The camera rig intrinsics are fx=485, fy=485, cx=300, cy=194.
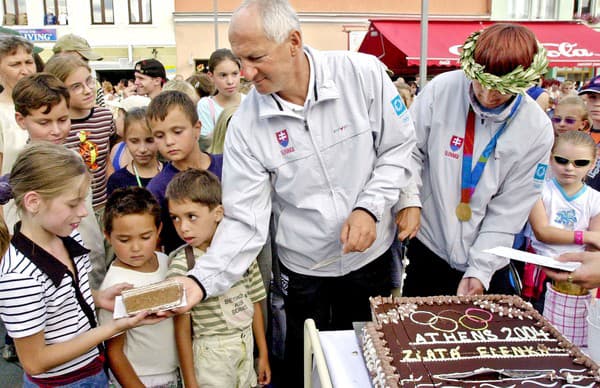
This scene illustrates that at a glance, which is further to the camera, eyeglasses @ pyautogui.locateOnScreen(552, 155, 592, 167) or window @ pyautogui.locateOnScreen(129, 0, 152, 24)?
window @ pyautogui.locateOnScreen(129, 0, 152, 24)

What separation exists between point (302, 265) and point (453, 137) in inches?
32.5

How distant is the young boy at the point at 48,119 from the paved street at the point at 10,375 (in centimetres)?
101

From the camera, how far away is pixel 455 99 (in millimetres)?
2031

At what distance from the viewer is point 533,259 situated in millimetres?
1417

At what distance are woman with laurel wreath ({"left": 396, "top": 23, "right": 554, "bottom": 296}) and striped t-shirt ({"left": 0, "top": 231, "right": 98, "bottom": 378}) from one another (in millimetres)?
1247

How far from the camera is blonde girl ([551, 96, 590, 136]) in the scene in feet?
13.0

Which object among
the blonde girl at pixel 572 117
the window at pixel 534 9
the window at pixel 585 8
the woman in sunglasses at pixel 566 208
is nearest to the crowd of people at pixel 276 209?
the woman in sunglasses at pixel 566 208

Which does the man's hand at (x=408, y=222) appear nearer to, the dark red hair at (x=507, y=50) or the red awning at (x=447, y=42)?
the dark red hair at (x=507, y=50)

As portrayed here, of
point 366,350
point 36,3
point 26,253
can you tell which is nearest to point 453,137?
point 366,350

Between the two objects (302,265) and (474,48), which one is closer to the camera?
(474,48)

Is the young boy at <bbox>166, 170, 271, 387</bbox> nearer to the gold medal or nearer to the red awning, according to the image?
the gold medal

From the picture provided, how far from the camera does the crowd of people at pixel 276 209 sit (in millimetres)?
1625

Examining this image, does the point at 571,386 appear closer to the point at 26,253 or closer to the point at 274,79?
the point at 274,79

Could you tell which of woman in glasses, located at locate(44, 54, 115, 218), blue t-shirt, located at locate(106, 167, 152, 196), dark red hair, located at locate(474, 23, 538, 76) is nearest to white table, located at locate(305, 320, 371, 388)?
dark red hair, located at locate(474, 23, 538, 76)
